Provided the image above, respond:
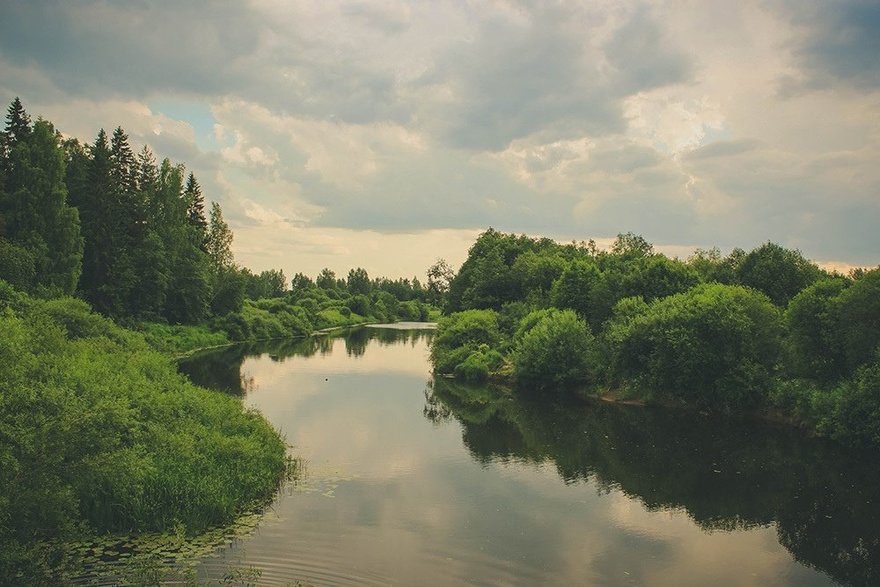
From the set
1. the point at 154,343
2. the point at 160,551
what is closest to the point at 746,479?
the point at 160,551

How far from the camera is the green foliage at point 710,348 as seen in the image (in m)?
45.9

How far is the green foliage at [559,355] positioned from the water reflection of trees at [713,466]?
247 inches

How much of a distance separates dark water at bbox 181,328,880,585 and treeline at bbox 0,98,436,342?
2010cm

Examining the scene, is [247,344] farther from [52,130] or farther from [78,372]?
[78,372]

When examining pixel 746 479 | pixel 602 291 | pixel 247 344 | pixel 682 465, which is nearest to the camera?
pixel 746 479

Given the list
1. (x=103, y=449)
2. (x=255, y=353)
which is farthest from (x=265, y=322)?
(x=103, y=449)

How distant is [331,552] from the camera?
2102 centimetres

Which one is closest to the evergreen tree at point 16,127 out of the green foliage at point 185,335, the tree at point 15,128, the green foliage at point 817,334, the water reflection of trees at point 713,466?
Answer: the tree at point 15,128

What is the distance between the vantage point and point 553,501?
27.8 m

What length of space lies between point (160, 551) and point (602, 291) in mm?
54865

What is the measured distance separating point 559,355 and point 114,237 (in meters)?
45.8

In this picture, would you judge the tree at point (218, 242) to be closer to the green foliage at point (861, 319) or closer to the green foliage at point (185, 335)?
the green foliage at point (185, 335)

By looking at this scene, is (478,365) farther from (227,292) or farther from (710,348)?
(227,292)

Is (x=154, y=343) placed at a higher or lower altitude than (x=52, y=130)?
lower
